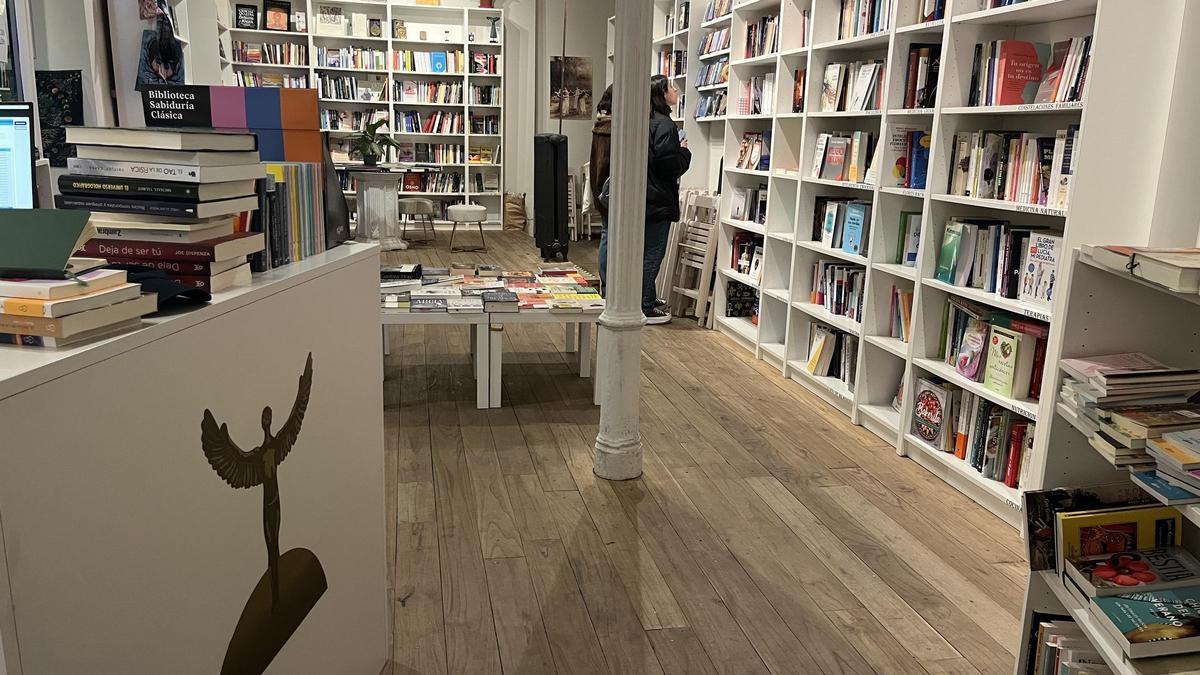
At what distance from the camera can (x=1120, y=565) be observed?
5.73 ft

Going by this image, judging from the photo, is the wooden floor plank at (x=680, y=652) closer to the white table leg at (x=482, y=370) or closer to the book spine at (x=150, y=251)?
the book spine at (x=150, y=251)

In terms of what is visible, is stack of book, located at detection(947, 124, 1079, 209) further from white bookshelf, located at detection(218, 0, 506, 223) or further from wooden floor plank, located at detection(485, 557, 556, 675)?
white bookshelf, located at detection(218, 0, 506, 223)

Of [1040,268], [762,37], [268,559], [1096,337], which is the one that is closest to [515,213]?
[762,37]

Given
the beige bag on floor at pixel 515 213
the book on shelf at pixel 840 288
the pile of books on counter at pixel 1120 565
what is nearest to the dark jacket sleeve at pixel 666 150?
the book on shelf at pixel 840 288

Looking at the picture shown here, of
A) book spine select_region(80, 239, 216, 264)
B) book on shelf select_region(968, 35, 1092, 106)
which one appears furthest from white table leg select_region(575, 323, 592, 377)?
book spine select_region(80, 239, 216, 264)

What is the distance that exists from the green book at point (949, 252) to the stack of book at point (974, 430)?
0.45m

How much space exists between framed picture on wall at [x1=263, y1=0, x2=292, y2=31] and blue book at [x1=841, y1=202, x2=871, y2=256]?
334 inches

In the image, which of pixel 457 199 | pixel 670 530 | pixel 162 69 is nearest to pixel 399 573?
pixel 670 530

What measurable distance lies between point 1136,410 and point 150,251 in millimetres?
1752

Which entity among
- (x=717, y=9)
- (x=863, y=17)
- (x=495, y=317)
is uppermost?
(x=717, y=9)

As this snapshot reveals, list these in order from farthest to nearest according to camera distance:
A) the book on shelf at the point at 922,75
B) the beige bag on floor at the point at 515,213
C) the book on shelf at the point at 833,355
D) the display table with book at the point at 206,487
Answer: the beige bag on floor at the point at 515,213 < the book on shelf at the point at 833,355 < the book on shelf at the point at 922,75 < the display table with book at the point at 206,487

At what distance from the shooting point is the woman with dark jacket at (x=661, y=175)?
5.82m

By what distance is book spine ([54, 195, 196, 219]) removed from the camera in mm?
1384

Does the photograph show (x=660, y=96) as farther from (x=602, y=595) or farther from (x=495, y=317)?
(x=602, y=595)
